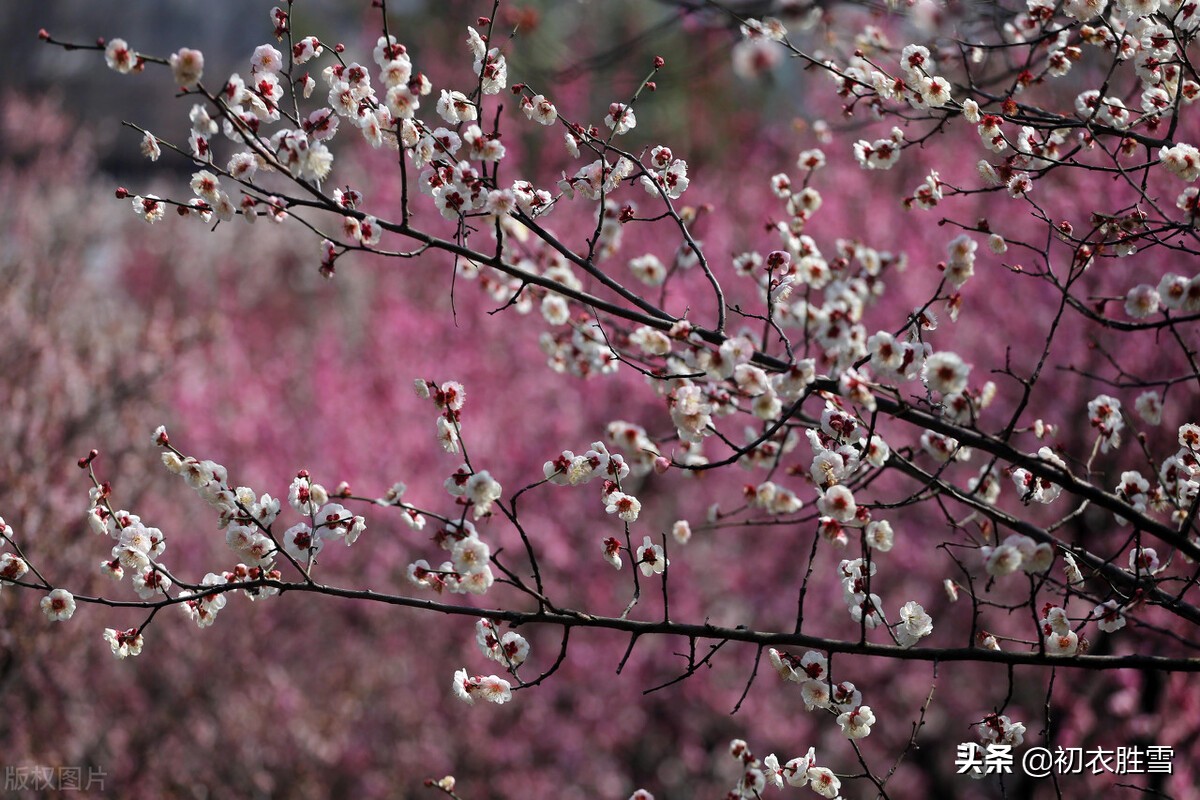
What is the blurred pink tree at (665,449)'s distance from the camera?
2.35 m

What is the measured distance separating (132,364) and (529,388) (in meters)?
3.10

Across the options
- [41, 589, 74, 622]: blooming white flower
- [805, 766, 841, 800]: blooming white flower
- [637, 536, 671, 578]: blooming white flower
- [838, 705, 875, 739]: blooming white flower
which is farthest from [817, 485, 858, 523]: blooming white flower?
[41, 589, 74, 622]: blooming white flower

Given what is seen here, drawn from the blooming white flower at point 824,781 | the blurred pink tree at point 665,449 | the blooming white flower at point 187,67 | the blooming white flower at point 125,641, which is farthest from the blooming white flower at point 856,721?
the blooming white flower at point 187,67

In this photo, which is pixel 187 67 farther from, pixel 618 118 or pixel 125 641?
pixel 125 641

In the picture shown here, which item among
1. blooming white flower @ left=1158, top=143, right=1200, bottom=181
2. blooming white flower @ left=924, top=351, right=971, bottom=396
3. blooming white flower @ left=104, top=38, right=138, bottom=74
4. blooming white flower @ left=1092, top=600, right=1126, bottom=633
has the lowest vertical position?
blooming white flower @ left=1092, top=600, right=1126, bottom=633

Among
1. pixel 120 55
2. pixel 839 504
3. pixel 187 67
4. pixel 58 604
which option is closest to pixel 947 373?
pixel 839 504

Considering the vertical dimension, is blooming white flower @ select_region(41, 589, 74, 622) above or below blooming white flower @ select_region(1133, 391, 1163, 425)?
below

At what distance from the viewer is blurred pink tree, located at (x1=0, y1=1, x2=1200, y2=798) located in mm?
2352

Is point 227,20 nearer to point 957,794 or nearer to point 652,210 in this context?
point 652,210

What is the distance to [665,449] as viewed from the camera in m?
7.18

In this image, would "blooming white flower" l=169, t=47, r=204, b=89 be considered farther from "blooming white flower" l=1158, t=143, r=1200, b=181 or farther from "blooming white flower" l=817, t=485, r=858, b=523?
"blooming white flower" l=1158, t=143, r=1200, b=181

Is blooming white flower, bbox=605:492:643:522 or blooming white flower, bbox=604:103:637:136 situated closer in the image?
blooming white flower, bbox=605:492:643:522

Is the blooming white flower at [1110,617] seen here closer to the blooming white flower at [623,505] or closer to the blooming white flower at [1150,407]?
the blooming white flower at [1150,407]

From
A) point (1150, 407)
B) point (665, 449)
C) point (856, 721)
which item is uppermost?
point (665, 449)
